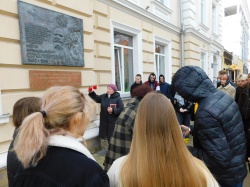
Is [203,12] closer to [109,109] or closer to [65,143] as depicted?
[109,109]

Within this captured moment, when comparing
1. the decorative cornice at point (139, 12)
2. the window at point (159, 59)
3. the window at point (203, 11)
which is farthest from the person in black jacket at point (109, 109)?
the window at point (203, 11)

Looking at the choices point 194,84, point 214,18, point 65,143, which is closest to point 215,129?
point 194,84

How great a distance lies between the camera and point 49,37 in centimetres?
385

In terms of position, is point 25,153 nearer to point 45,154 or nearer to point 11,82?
point 45,154

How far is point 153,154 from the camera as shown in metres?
1.13

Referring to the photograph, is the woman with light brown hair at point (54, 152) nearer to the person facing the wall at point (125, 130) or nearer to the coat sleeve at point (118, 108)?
the person facing the wall at point (125, 130)

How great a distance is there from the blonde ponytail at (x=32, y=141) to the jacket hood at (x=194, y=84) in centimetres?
117

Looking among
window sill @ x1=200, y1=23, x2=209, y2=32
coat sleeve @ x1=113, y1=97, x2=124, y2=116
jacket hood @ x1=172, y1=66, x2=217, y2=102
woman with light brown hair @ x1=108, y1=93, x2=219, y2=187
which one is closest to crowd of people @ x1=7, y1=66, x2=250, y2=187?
woman with light brown hair @ x1=108, y1=93, x2=219, y2=187

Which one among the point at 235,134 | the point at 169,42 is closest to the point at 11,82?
the point at 235,134

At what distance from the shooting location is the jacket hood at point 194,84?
70.0 inches

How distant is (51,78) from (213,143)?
3.14m

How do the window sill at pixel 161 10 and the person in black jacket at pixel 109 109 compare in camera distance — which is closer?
the person in black jacket at pixel 109 109

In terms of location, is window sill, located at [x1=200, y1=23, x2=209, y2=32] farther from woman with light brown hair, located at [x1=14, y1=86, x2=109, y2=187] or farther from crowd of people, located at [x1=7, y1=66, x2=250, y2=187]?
woman with light brown hair, located at [x1=14, y1=86, x2=109, y2=187]

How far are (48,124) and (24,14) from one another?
3034 mm
